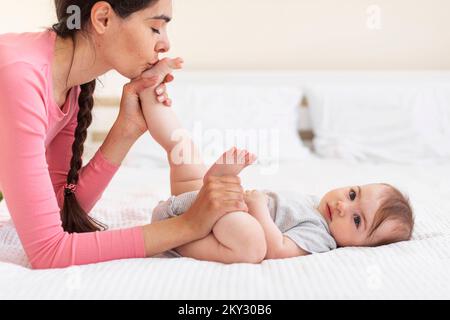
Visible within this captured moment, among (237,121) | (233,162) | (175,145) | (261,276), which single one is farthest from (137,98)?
(237,121)

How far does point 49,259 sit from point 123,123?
0.41 metres

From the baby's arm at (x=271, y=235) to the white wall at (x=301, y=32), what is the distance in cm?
157

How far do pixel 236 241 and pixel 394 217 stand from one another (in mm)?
376

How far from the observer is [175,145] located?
1.30 m

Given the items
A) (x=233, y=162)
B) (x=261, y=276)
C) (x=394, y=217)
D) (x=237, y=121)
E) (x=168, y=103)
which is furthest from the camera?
(x=237, y=121)

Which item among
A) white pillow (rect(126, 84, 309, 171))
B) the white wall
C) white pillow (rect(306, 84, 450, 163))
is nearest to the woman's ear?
white pillow (rect(126, 84, 309, 171))

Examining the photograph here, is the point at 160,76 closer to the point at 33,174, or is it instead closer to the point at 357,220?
the point at 33,174

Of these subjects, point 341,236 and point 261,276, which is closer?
point 261,276

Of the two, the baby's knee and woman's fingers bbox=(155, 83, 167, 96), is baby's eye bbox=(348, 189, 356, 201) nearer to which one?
the baby's knee

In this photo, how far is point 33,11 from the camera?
102 inches

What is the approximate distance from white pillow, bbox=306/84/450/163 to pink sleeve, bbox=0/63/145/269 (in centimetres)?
145

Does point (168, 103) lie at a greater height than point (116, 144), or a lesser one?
greater
